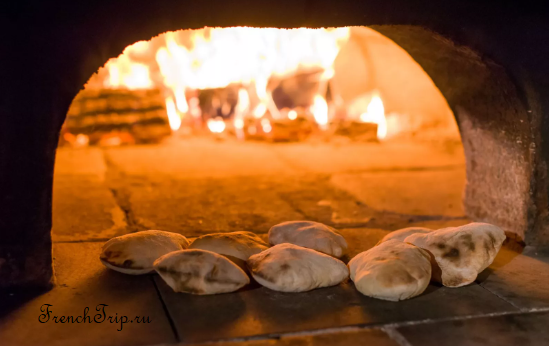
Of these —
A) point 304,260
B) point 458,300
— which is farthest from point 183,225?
point 458,300

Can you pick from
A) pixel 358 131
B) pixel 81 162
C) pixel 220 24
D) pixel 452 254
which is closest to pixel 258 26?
pixel 220 24

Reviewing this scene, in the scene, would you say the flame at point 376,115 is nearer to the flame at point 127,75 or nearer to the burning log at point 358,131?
the burning log at point 358,131

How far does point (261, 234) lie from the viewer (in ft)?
8.77

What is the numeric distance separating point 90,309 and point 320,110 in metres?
4.43

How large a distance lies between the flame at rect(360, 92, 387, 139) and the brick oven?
283cm

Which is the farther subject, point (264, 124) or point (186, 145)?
point (264, 124)

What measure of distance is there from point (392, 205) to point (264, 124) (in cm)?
243

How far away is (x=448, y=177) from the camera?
12.7 ft

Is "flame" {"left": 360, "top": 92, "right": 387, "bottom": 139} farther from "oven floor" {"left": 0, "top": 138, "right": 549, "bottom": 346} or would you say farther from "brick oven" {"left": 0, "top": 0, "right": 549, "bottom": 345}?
"brick oven" {"left": 0, "top": 0, "right": 549, "bottom": 345}

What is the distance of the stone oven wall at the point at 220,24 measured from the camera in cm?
185

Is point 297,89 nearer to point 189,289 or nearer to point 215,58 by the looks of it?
point 215,58

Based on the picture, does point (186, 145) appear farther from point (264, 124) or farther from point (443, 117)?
point (443, 117)

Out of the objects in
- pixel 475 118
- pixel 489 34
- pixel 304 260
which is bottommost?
pixel 304 260

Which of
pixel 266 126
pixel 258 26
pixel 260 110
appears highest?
pixel 258 26
